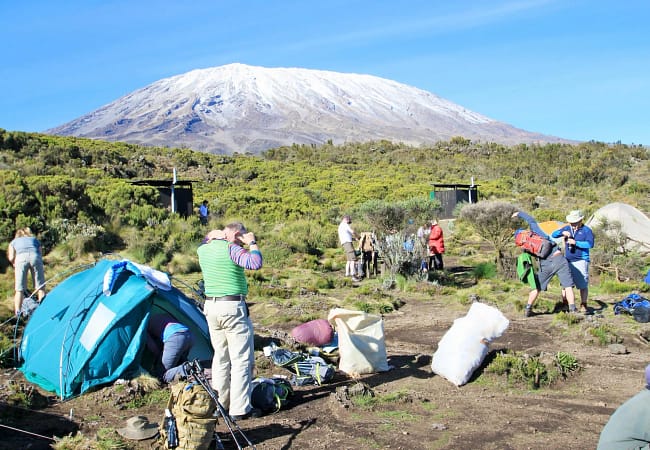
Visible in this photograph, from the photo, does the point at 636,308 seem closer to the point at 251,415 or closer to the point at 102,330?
the point at 251,415

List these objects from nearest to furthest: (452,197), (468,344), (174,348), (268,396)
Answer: (268,396), (174,348), (468,344), (452,197)

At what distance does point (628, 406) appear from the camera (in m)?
3.32

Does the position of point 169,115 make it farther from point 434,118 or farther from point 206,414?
point 206,414

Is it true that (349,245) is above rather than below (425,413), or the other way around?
above

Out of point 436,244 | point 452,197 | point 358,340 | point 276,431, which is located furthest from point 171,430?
point 452,197

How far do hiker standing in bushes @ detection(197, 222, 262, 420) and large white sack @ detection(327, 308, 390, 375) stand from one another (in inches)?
58.0

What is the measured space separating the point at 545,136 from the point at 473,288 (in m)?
194

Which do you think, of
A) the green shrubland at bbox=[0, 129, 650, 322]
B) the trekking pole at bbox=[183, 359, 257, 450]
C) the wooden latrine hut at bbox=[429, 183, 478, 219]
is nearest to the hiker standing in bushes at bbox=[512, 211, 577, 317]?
the green shrubland at bbox=[0, 129, 650, 322]

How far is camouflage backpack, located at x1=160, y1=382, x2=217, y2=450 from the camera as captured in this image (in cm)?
448

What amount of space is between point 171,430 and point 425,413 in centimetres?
224

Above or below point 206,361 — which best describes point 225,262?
above

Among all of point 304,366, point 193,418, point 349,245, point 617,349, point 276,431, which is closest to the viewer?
point 193,418

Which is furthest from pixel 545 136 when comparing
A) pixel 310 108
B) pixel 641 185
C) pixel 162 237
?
pixel 162 237

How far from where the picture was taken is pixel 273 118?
16750 centimetres
